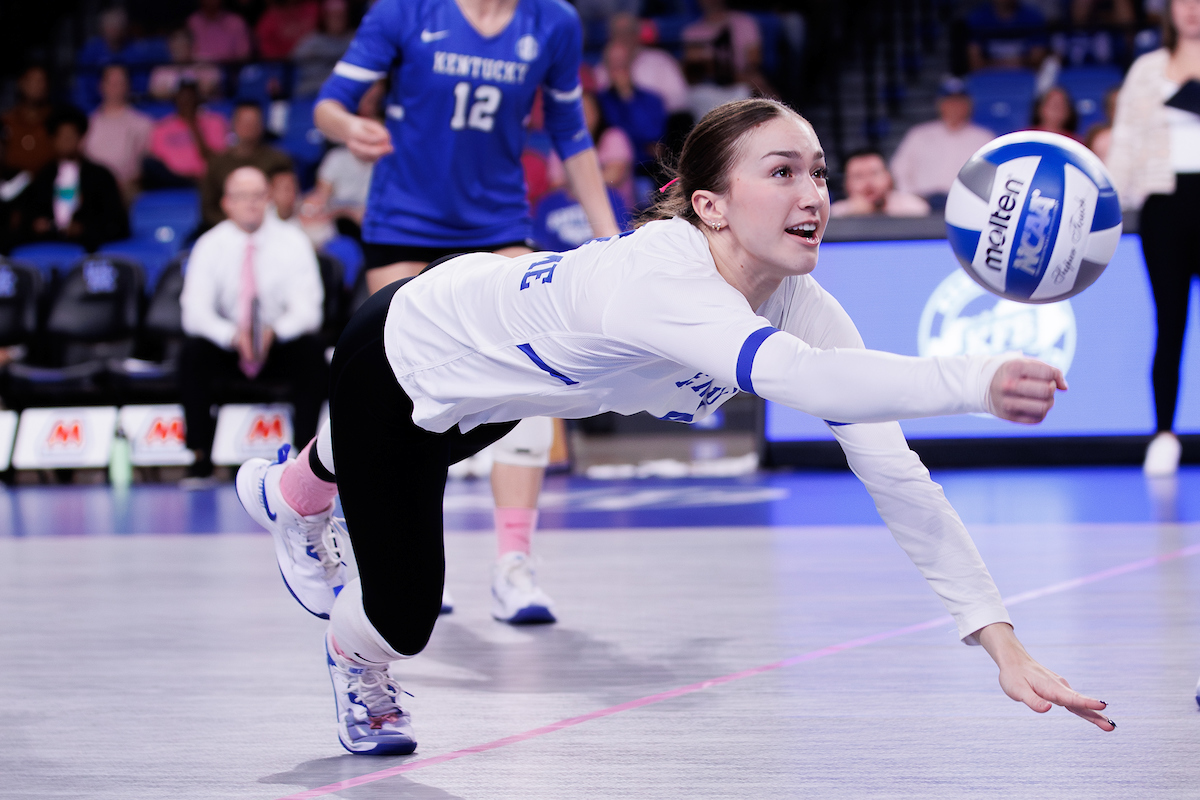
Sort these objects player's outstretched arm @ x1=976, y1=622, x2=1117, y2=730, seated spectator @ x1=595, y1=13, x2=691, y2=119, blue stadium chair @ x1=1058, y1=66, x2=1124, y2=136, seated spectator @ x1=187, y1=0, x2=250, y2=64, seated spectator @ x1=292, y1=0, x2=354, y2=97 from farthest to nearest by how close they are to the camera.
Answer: seated spectator @ x1=187, y1=0, x2=250, y2=64 → seated spectator @ x1=292, y1=0, x2=354, y2=97 → seated spectator @ x1=595, y1=13, x2=691, y2=119 → blue stadium chair @ x1=1058, y1=66, x2=1124, y2=136 → player's outstretched arm @ x1=976, y1=622, x2=1117, y2=730

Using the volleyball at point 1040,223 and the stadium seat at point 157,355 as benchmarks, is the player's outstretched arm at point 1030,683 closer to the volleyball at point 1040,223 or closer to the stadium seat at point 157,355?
the volleyball at point 1040,223

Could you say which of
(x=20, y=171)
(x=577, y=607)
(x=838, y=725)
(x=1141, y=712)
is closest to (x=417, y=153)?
(x=577, y=607)

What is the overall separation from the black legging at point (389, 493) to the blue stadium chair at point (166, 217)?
27.0ft

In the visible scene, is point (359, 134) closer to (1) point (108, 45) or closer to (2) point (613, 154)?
(2) point (613, 154)

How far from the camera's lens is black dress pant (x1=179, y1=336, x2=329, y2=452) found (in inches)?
305

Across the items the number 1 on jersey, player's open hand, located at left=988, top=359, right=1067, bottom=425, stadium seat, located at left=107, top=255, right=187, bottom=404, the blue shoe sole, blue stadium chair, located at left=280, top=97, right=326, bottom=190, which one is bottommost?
stadium seat, located at left=107, top=255, right=187, bottom=404

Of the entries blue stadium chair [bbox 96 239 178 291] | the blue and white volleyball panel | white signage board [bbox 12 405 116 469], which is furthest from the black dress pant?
the blue and white volleyball panel

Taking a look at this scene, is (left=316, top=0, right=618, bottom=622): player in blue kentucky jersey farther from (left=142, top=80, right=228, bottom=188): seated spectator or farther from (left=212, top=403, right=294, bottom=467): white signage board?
(left=142, top=80, right=228, bottom=188): seated spectator

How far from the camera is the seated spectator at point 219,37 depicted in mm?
12906

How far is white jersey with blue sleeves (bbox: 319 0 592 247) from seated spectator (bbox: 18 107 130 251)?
21.1ft

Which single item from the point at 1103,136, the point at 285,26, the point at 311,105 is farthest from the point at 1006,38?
the point at 285,26

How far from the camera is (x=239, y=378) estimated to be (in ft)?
26.1

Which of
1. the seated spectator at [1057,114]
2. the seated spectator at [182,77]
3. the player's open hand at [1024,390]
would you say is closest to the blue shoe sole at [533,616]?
the player's open hand at [1024,390]

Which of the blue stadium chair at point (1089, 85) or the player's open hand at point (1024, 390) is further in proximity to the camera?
the blue stadium chair at point (1089, 85)
